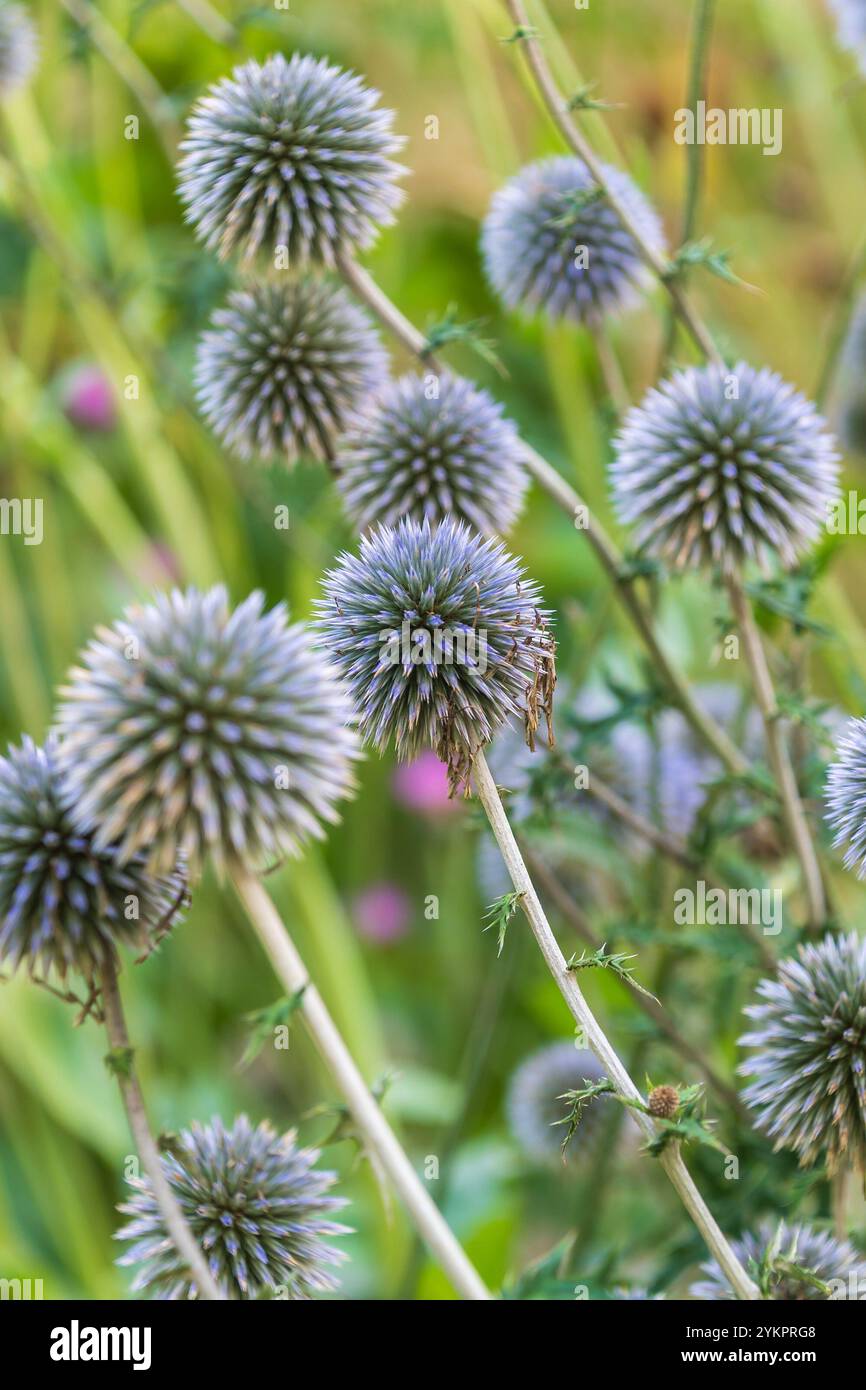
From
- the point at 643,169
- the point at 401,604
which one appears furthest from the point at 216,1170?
the point at 643,169

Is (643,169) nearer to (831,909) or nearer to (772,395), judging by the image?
(772,395)

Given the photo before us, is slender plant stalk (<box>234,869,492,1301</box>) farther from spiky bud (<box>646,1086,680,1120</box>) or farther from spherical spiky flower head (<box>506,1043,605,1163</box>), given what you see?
spherical spiky flower head (<box>506,1043,605,1163</box>)

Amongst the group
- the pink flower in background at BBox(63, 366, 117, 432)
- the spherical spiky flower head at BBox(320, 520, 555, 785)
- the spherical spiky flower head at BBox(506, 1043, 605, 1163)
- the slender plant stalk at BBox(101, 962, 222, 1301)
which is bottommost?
the slender plant stalk at BBox(101, 962, 222, 1301)

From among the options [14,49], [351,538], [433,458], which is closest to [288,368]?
[433,458]

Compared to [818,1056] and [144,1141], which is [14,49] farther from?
[818,1056]

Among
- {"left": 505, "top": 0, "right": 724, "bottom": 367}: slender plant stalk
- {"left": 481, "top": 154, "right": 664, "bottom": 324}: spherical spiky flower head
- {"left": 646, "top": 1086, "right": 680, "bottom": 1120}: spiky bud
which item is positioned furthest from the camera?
{"left": 481, "top": 154, "right": 664, "bottom": 324}: spherical spiky flower head

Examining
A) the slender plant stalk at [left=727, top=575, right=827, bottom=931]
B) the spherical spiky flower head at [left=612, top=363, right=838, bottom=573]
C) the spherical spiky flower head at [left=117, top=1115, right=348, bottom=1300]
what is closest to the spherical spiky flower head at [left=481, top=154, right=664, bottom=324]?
the spherical spiky flower head at [left=612, top=363, right=838, bottom=573]

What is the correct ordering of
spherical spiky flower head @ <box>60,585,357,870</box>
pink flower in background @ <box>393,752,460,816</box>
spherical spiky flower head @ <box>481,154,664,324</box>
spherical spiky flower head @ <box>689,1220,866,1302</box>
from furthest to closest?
pink flower in background @ <box>393,752,460,816</box>, spherical spiky flower head @ <box>481,154,664,324</box>, spherical spiky flower head @ <box>689,1220,866,1302</box>, spherical spiky flower head @ <box>60,585,357,870</box>
